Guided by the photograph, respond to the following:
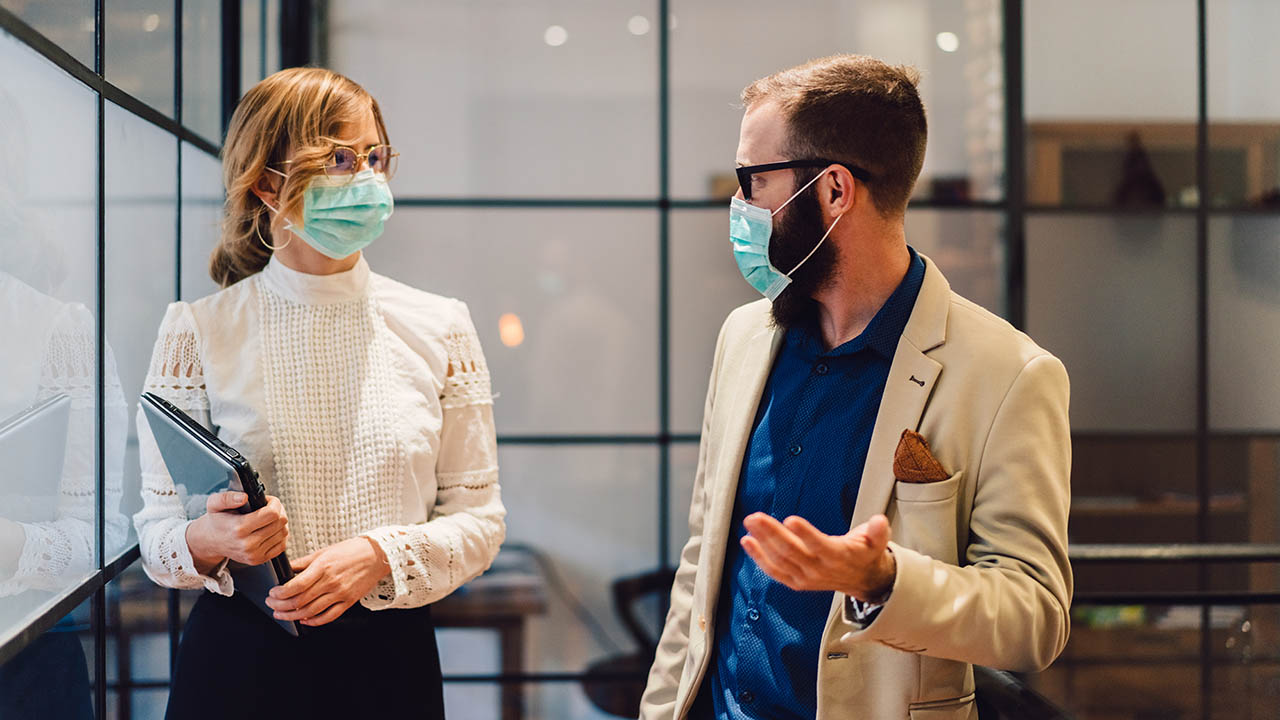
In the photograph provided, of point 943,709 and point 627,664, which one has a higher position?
point 943,709

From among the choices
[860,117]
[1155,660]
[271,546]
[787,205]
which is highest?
[860,117]

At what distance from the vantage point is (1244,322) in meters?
2.94

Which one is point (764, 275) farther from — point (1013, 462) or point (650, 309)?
point (650, 309)

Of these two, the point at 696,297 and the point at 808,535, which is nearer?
the point at 808,535

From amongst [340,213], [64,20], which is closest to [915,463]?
[340,213]

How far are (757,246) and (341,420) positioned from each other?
0.72 meters

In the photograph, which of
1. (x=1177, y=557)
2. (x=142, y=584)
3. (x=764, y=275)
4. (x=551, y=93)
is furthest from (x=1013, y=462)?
(x=551, y=93)

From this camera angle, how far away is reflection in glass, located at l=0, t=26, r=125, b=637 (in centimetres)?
125

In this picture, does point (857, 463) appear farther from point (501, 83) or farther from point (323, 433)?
point (501, 83)

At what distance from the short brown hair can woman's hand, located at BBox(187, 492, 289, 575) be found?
91 cm

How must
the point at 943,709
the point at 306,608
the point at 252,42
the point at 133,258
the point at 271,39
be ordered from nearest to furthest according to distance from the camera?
the point at 943,709 < the point at 306,608 < the point at 133,258 < the point at 252,42 < the point at 271,39

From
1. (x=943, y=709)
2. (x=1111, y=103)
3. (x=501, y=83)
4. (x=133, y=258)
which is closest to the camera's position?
(x=943, y=709)

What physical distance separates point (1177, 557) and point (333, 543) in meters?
1.66

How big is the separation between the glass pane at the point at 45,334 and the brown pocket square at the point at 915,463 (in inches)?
46.8
